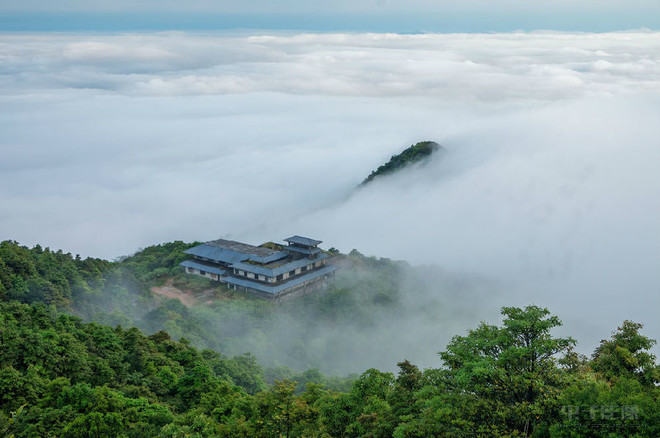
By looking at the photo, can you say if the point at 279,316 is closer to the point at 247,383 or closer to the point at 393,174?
the point at 247,383

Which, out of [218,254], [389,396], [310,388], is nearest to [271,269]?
[218,254]

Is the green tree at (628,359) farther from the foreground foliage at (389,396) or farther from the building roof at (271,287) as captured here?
the building roof at (271,287)

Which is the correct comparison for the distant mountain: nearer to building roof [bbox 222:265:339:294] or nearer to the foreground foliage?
building roof [bbox 222:265:339:294]

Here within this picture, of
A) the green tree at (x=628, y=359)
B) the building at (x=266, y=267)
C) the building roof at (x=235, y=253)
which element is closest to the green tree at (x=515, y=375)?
the green tree at (x=628, y=359)

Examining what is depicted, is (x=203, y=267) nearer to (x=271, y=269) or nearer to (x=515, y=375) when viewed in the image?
(x=271, y=269)

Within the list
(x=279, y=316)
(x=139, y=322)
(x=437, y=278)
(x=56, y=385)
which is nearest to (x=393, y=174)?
(x=437, y=278)

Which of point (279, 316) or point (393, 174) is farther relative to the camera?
point (393, 174)

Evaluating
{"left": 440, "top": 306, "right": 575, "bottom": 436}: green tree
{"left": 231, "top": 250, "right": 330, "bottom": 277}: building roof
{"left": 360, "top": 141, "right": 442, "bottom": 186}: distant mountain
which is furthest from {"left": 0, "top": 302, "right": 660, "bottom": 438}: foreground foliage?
{"left": 360, "top": 141, "right": 442, "bottom": 186}: distant mountain
